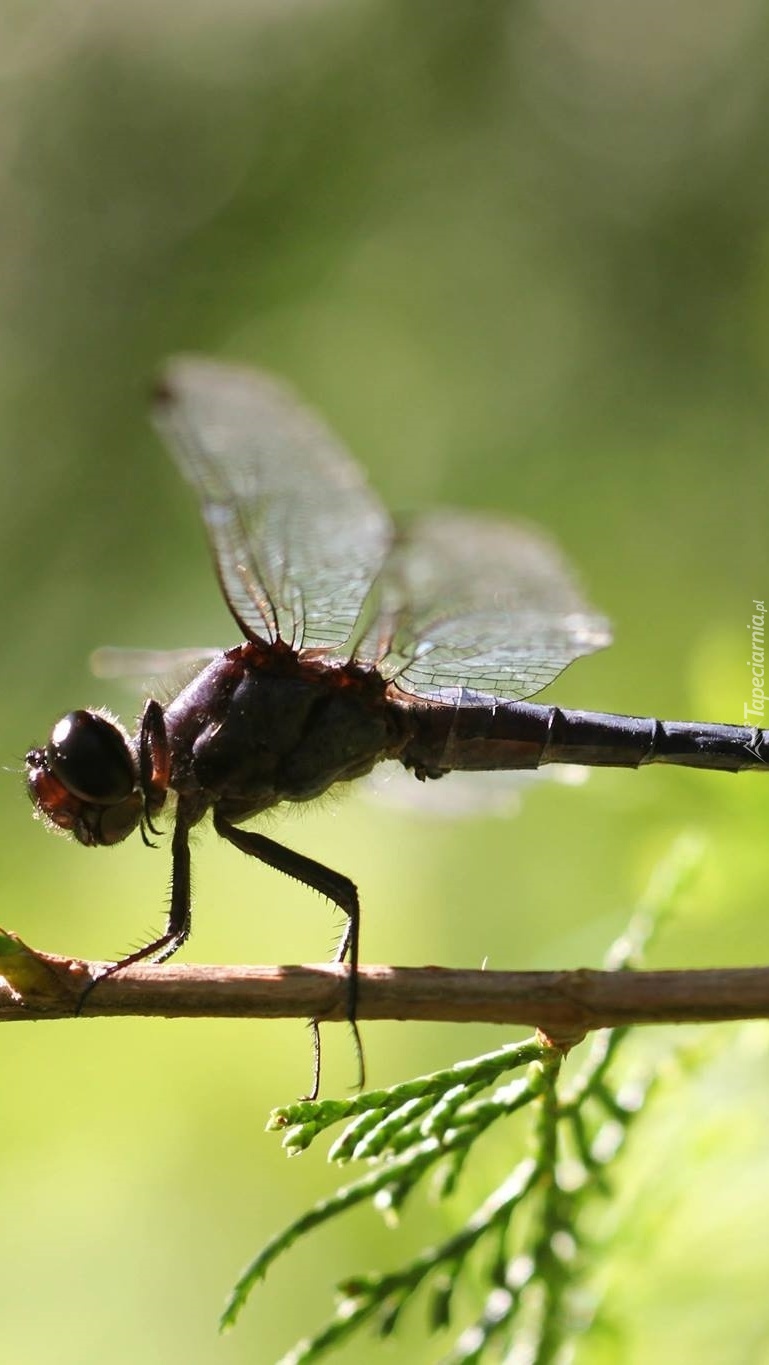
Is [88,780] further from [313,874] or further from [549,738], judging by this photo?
[549,738]

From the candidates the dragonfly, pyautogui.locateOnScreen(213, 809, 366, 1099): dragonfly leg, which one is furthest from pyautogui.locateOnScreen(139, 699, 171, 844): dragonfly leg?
pyautogui.locateOnScreen(213, 809, 366, 1099): dragonfly leg

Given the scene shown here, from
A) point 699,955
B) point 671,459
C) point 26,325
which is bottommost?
point 699,955

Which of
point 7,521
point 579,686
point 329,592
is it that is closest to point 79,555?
point 7,521

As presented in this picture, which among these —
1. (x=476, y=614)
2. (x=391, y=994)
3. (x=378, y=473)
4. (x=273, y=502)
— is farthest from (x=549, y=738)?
(x=378, y=473)

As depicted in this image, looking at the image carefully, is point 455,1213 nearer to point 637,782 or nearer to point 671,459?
point 637,782

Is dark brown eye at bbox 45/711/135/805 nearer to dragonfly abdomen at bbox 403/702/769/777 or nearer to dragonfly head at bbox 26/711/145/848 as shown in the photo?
dragonfly head at bbox 26/711/145/848

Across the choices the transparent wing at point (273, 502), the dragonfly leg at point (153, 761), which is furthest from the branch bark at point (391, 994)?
the transparent wing at point (273, 502)
